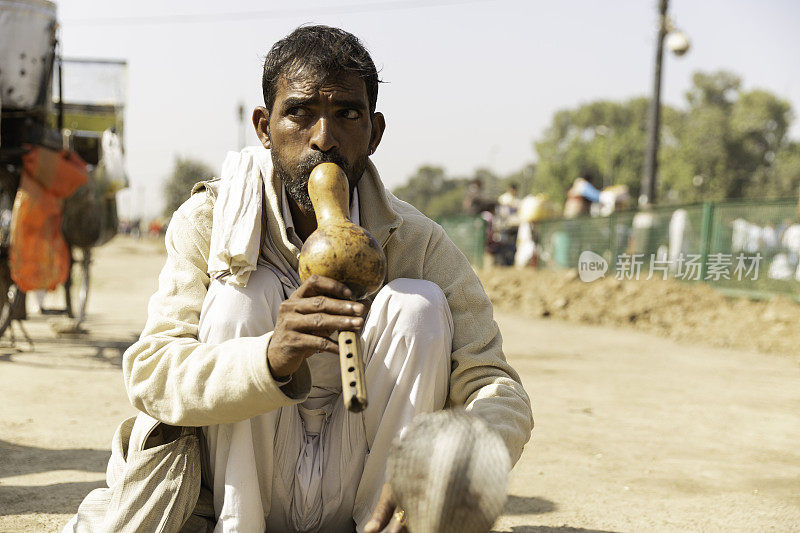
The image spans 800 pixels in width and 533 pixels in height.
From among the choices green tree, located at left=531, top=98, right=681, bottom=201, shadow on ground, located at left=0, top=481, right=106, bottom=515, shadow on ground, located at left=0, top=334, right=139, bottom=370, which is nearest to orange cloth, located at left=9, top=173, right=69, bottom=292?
shadow on ground, located at left=0, top=334, right=139, bottom=370

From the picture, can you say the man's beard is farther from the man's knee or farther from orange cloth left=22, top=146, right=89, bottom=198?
orange cloth left=22, top=146, right=89, bottom=198

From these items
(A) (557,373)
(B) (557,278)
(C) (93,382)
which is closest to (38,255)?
(C) (93,382)

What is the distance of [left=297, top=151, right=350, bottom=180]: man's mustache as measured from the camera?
1.96 meters

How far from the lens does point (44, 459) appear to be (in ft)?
10.8

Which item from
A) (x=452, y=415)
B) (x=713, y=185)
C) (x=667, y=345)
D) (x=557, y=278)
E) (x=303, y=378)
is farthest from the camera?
(x=713, y=185)

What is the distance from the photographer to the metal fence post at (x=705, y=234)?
9883 millimetres

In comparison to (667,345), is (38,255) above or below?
above

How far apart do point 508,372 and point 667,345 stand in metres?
6.34

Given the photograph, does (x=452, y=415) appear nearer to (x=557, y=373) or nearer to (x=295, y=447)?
(x=295, y=447)

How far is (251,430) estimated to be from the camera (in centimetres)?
192

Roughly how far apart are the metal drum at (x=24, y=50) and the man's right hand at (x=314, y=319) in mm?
5150

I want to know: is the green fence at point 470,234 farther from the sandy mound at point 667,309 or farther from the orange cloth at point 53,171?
the orange cloth at point 53,171

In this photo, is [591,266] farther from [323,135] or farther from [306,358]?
[306,358]

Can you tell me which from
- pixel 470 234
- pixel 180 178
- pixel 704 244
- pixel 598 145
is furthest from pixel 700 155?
pixel 704 244
